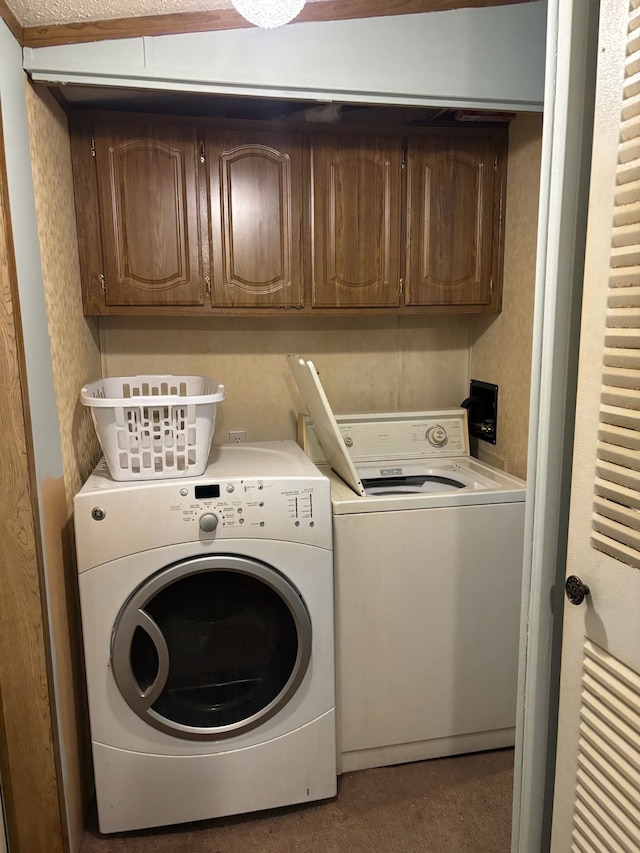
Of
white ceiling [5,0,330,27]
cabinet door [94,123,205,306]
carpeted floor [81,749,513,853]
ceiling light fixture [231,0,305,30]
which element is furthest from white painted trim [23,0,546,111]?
carpeted floor [81,749,513,853]

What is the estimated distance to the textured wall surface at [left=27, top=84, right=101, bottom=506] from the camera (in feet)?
5.51

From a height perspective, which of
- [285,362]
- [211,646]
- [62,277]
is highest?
[62,277]

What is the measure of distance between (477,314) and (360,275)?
635 millimetres

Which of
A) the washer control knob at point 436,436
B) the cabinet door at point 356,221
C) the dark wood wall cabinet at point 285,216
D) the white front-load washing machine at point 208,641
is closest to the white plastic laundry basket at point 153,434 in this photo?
the white front-load washing machine at point 208,641

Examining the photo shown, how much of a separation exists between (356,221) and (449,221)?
37 centimetres

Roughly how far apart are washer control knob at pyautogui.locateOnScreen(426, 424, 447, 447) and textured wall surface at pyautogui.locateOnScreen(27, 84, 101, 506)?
1364mm

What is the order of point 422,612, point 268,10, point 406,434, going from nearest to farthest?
1. point 268,10
2. point 422,612
3. point 406,434

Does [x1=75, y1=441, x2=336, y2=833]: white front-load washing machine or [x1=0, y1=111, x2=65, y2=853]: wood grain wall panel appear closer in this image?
[x1=0, y1=111, x2=65, y2=853]: wood grain wall panel

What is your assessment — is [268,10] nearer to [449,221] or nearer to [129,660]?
[449,221]

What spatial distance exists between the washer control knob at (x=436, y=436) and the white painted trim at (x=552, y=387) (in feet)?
4.11

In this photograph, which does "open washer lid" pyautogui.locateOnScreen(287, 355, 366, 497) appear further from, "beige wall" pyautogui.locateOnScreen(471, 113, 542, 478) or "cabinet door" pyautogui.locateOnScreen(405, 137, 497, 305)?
"beige wall" pyautogui.locateOnScreen(471, 113, 542, 478)

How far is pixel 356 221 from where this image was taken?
87.0 inches

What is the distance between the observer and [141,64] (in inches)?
64.9

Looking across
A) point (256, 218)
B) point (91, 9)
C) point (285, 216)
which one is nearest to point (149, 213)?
point (256, 218)
